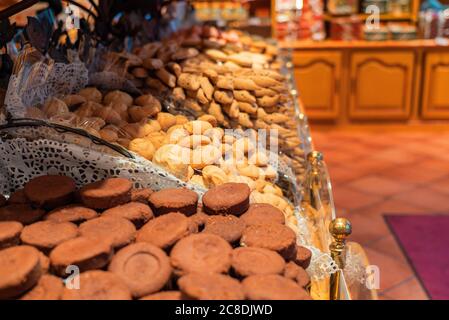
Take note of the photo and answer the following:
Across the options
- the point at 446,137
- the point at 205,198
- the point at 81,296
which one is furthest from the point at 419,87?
the point at 81,296

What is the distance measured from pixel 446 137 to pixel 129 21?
12.7ft

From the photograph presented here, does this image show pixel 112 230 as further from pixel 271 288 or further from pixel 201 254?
pixel 271 288

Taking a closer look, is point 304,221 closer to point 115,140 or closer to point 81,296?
point 115,140

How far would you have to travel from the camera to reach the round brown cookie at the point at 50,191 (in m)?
1.04

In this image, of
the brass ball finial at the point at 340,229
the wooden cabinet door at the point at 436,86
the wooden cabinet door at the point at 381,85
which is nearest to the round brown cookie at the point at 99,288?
the brass ball finial at the point at 340,229

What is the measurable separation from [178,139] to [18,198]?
435mm

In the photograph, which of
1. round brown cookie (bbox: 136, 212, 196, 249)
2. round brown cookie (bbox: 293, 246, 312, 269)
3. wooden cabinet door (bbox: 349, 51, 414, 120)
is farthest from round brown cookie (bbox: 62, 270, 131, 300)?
wooden cabinet door (bbox: 349, 51, 414, 120)

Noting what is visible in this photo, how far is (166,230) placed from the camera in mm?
934

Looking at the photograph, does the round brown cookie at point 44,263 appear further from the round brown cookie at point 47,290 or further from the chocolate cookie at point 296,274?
the chocolate cookie at point 296,274

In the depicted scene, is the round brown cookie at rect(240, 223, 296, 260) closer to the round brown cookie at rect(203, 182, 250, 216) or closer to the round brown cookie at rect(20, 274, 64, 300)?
the round brown cookie at rect(203, 182, 250, 216)

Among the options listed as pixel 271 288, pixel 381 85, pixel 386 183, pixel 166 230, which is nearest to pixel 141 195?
pixel 166 230

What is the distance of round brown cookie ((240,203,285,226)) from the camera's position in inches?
40.4

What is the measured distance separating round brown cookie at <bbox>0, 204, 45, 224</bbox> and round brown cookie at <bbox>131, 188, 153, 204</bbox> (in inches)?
7.1

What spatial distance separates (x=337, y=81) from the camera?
5.34 metres
